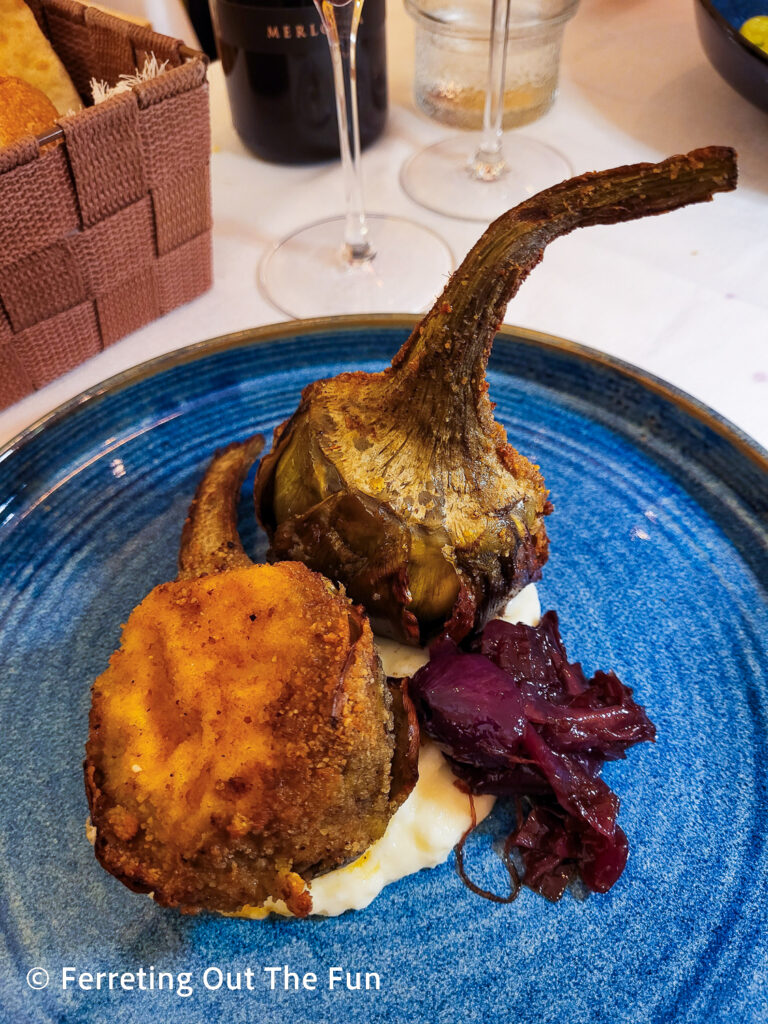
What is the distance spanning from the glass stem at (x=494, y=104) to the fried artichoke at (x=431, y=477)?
679 mm

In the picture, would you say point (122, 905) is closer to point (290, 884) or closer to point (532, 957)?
point (290, 884)

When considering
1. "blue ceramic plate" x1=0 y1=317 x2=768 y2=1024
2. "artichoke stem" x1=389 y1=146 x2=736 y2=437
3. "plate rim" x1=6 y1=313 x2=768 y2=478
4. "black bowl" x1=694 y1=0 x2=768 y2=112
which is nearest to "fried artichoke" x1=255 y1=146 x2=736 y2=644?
"artichoke stem" x1=389 y1=146 x2=736 y2=437

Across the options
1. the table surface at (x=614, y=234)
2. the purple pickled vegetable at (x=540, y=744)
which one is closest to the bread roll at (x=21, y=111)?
the table surface at (x=614, y=234)

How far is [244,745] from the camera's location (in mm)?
623

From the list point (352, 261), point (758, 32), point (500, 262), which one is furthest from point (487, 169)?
point (500, 262)

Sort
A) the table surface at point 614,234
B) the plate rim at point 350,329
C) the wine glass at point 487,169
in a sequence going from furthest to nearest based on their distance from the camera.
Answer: the wine glass at point 487,169 → the table surface at point 614,234 → the plate rim at point 350,329

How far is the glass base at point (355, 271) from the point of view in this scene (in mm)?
1211

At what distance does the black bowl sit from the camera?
1271mm

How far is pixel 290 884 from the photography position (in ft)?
2.03

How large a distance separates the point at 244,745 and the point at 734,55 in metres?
1.28

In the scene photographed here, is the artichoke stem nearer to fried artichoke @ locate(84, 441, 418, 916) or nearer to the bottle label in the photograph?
fried artichoke @ locate(84, 441, 418, 916)

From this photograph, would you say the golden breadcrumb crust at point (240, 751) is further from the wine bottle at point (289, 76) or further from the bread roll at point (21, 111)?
the wine bottle at point (289, 76)

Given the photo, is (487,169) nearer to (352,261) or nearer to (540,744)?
(352,261)

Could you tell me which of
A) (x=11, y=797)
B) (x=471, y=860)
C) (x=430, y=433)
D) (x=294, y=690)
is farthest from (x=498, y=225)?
(x=11, y=797)
